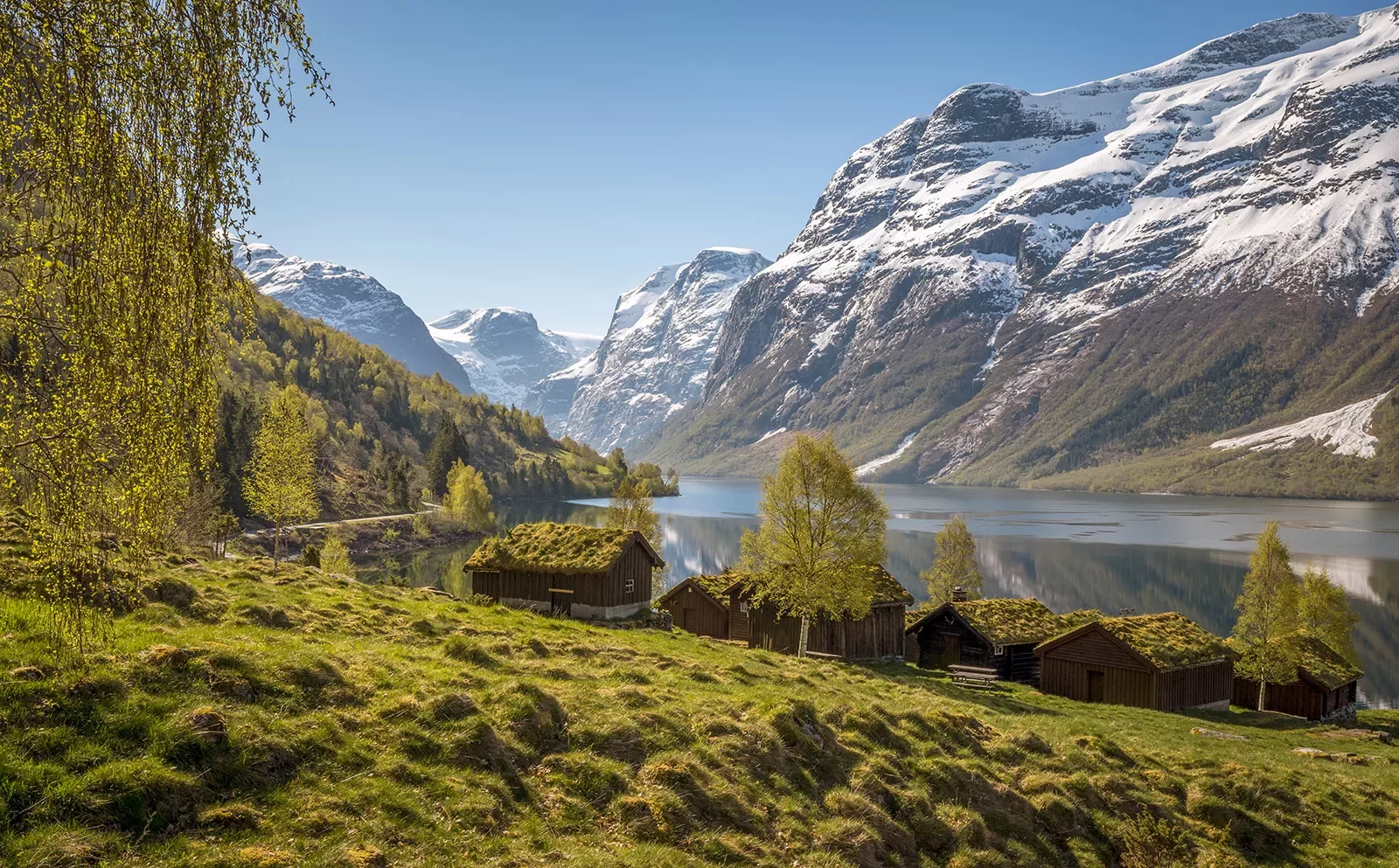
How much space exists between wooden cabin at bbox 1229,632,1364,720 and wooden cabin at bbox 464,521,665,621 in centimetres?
4019

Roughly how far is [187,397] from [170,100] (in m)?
3.80

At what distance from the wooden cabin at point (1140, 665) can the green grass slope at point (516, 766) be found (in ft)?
58.5

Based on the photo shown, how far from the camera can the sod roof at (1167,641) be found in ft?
169

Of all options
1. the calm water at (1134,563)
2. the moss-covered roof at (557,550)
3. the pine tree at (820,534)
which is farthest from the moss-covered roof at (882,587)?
the calm water at (1134,563)

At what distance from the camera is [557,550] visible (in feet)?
188

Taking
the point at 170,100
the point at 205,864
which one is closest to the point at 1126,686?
the point at 205,864

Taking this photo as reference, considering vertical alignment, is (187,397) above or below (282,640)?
above

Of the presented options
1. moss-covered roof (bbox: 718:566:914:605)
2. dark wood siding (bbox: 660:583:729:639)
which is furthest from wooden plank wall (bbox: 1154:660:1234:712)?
dark wood siding (bbox: 660:583:729:639)

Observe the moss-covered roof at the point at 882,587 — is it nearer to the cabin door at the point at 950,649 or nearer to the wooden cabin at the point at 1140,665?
the cabin door at the point at 950,649

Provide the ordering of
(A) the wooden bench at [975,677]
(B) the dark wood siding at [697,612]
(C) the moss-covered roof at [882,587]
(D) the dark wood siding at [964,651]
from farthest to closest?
(B) the dark wood siding at [697,612]
(D) the dark wood siding at [964,651]
(C) the moss-covered roof at [882,587]
(A) the wooden bench at [975,677]

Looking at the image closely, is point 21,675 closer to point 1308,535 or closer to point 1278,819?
point 1278,819

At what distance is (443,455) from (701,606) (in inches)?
4940

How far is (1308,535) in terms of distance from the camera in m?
177

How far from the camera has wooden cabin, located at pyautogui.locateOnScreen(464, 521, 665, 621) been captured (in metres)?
55.0
